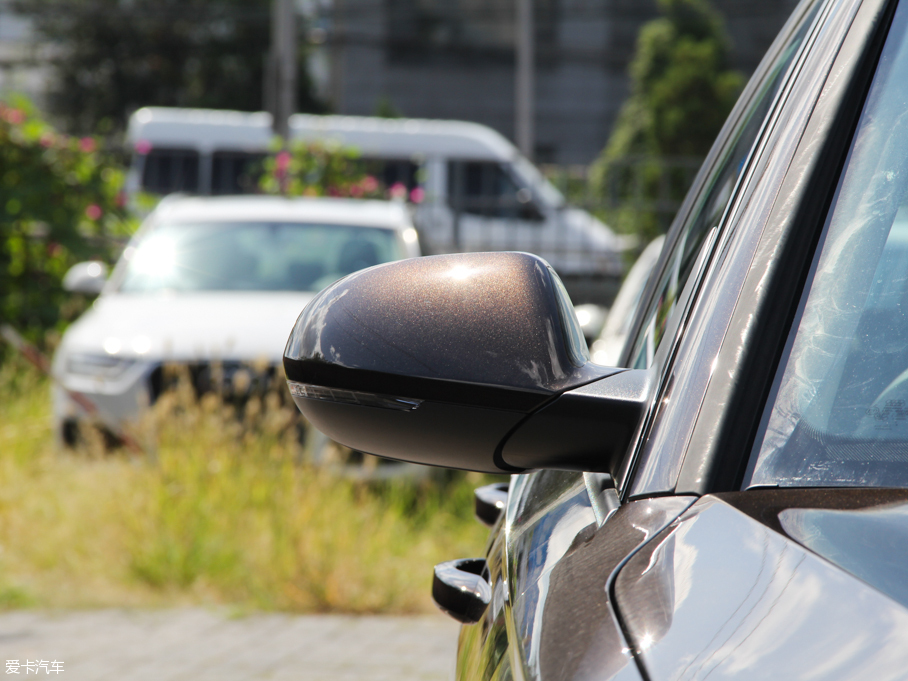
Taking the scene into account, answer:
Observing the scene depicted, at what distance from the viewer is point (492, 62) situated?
33.3 meters

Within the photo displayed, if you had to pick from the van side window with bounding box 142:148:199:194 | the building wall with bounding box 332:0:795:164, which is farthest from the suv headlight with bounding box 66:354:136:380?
the building wall with bounding box 332:0:795:164

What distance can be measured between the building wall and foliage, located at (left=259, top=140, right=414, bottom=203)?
23831 mm

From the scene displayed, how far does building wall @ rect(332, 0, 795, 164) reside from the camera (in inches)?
1272

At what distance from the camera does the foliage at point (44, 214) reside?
24.9 feet

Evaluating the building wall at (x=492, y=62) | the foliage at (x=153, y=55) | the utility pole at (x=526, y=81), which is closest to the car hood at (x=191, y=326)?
the utility pole at (x=526, y=81)

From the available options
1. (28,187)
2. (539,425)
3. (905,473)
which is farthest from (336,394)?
(28,187)

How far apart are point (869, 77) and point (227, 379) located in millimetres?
4157

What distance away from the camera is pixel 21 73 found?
2973cm

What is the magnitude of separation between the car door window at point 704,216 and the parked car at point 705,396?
0.29ft

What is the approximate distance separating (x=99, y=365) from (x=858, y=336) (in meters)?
4.50

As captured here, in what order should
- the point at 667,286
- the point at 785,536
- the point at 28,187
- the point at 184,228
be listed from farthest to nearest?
the point at 28,187 → the point at 184,228 → the point at 667,286 → the point at 785,536

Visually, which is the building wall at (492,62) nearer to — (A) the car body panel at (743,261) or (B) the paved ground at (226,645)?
(B) the paved ground at (226,645)

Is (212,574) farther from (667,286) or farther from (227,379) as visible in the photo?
(667,286)

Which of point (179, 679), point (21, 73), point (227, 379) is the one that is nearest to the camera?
point (179, 679)
